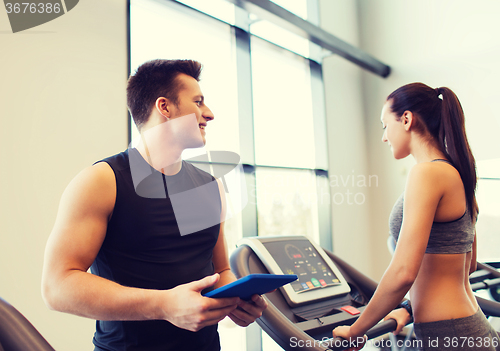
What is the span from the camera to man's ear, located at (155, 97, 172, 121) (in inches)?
51.7

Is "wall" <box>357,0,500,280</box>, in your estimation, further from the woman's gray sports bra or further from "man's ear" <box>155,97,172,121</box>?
"man's ear" <box>155,97,172,121</box>

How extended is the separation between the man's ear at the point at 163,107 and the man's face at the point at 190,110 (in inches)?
0.6

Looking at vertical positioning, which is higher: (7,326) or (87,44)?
(87,44)

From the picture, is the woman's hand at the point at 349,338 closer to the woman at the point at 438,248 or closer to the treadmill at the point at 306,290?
the woman at the point at 438,248

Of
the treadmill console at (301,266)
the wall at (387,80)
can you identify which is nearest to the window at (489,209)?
the wall at (387,80)

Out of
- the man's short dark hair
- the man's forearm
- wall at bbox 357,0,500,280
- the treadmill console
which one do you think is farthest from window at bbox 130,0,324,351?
the man's forearm

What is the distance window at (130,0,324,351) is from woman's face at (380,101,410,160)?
1.49 m

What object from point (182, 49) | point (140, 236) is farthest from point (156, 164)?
point (182, 49)

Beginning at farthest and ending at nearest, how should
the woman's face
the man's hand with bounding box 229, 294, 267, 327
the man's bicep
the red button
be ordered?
1. the red button
2. the woman's face
3. the man's hand with bounding box 229, 294, 267, 327
4. the man's bicep

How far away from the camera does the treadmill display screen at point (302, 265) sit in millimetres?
1936

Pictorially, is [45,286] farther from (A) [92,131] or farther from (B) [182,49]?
(B) [182,49]

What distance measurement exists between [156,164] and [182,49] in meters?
1.96

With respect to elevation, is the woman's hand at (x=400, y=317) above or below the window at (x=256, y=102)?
below

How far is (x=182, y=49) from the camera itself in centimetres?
299
